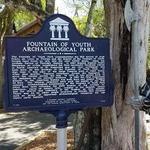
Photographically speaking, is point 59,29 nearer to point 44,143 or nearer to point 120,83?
point 120,83

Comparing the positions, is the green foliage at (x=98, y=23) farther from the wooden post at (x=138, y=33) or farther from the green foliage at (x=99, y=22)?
the wooden post at (x=138, y=33)

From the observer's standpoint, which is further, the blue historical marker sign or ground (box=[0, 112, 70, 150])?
ground (box=[0, 112, 70, 150])

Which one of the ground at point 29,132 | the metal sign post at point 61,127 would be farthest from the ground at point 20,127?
the metal sign post at point 61,127

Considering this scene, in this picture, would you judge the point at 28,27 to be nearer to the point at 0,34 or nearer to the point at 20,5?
the point at 0,34

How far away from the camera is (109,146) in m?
7.03

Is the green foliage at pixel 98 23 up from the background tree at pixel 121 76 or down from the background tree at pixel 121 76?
up

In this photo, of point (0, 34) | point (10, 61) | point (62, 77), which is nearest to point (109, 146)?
point (62, 77)

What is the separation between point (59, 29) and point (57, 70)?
539mm

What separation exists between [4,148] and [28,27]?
14.4 m

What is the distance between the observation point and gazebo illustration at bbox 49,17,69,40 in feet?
19.1

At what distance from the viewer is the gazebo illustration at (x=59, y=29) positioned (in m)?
5.82

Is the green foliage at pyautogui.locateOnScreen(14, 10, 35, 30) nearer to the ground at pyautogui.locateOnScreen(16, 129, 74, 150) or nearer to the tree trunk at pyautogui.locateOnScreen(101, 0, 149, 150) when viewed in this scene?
the tree trunk at pyautogui.locateOnScreen(101, 0, 149, 150)

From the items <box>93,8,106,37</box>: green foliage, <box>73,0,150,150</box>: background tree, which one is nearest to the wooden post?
<box>73,0,150,150</box>: background tree

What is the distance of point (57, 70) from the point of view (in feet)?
19.0
